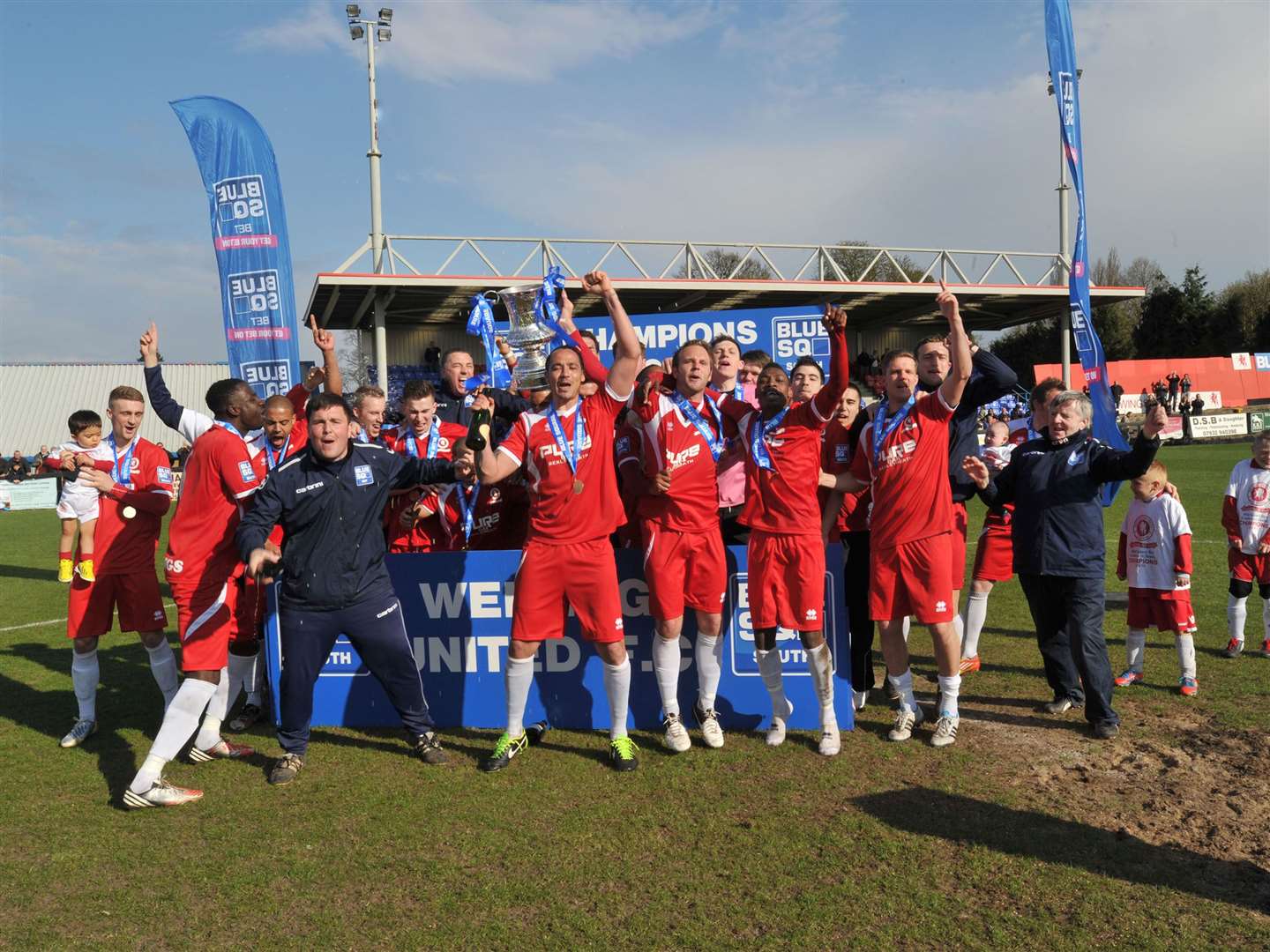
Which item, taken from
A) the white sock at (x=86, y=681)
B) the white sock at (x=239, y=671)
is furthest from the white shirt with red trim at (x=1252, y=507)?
the white sock at (x=86, y=681)

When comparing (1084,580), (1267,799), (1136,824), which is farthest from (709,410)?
(1267,799)

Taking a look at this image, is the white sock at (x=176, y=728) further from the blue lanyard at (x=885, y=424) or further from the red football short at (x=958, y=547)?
the red football short at (x=958, y=547)

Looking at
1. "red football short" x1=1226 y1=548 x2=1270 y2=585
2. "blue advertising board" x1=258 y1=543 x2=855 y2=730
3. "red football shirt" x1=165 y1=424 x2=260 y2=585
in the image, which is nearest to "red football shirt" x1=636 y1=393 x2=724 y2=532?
"blue advertising board" x1=258 y1=543 x2=855 y2=730

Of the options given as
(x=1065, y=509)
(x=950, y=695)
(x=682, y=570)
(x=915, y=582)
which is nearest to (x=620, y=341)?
(x=682, y=570)

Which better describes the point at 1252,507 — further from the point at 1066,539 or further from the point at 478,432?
the point at 478,432

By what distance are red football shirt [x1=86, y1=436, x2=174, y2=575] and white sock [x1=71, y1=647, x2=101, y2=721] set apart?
1.98 feet

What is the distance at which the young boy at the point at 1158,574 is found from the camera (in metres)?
6.12

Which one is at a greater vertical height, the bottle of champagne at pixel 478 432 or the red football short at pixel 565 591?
the bottle of champagne at pixel 478 432

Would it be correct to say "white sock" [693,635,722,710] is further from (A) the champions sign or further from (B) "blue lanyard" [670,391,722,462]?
(A) the champions sign

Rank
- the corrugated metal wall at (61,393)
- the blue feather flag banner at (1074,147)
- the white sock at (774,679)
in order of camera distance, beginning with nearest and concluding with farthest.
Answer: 1. the white sock at (774,679)
2. the blue feather flag banner at (1074,147)
3. the corrugated metal wall at (61,393)

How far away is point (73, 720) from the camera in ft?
20.4

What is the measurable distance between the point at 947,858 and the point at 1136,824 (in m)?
1.02

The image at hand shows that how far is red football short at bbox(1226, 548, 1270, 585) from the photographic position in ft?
23.0

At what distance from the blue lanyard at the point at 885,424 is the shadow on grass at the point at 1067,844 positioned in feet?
6.22
